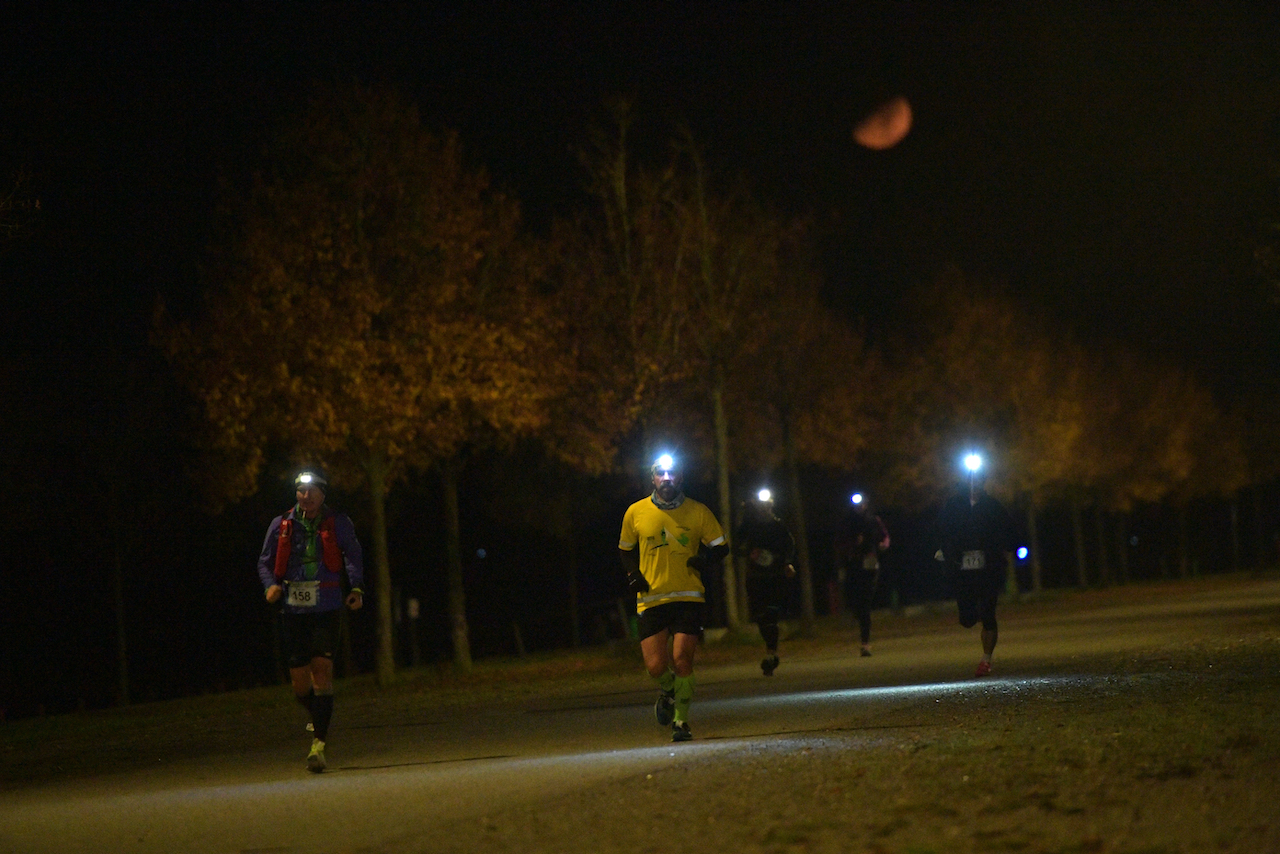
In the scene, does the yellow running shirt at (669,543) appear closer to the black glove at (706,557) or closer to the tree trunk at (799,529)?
the black glove at (706,557)

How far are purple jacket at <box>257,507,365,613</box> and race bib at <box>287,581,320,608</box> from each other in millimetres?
12

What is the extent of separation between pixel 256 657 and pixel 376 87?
1617 cm

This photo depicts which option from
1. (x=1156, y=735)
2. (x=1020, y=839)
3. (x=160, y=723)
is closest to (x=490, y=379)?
(x=160, y=723)

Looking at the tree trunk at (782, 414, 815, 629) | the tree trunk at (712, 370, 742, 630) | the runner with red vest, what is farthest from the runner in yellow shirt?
the tree trunk at (782, 414, 815, 629)

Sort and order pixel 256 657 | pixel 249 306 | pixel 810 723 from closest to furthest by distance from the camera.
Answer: pixel 810 723
pixel 249 306
pixel 256 657

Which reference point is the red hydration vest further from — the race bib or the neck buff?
the neck buff

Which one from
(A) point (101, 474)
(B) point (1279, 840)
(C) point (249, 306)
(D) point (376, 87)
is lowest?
(B) point (1279, 840)

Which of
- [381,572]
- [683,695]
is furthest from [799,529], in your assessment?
[683,695]

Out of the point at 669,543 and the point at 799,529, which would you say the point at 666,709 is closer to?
the point at 669,543

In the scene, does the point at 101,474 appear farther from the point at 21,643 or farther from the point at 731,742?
the point at 731,742

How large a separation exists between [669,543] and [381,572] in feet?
48.3

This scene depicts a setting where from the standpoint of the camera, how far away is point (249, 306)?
24094 millimetres

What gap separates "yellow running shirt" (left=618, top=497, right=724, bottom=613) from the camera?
12.5 m

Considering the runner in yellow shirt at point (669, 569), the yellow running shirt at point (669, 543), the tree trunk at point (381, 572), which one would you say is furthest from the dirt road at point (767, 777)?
the tree trunk at point (381, 572)
